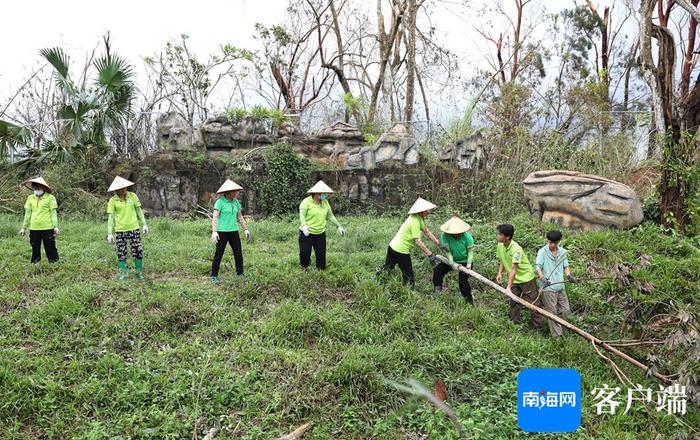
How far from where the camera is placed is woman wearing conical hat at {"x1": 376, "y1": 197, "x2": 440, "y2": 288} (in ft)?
21.8

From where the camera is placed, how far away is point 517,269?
6.16 metres

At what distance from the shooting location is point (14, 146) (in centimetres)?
1148

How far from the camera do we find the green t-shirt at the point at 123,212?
268 inches

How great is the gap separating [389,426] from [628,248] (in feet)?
20.3

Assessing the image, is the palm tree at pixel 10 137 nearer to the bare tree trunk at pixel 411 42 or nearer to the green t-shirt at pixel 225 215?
the green t-shirt at pixel 225 215

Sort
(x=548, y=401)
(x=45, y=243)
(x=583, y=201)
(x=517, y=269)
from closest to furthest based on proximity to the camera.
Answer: (x=548, y=401) < (x=517, y=269) < (x=45, y=243) < (x=583, y=201)

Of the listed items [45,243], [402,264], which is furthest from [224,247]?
[45,243]

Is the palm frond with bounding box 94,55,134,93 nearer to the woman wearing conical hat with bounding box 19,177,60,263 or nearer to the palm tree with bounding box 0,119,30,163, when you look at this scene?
the palm tree with bounding box 0,119,30,163

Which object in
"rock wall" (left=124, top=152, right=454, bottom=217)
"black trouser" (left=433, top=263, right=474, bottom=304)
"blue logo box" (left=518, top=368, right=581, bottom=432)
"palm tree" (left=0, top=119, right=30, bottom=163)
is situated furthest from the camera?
"rock wall" (left=124, top=152, right=454, bottom=217)

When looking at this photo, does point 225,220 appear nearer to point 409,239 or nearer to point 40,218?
point 409,239

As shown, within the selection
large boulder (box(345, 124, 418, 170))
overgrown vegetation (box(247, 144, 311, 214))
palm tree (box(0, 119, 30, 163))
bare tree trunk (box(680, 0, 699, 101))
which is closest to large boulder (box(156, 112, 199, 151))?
overgrown vegetation (box(247, 144, 311, 214))

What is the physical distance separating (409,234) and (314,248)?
142cm

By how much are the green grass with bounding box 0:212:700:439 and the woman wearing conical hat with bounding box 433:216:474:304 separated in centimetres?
→ 22

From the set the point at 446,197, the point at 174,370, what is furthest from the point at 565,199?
the point at 174,370
